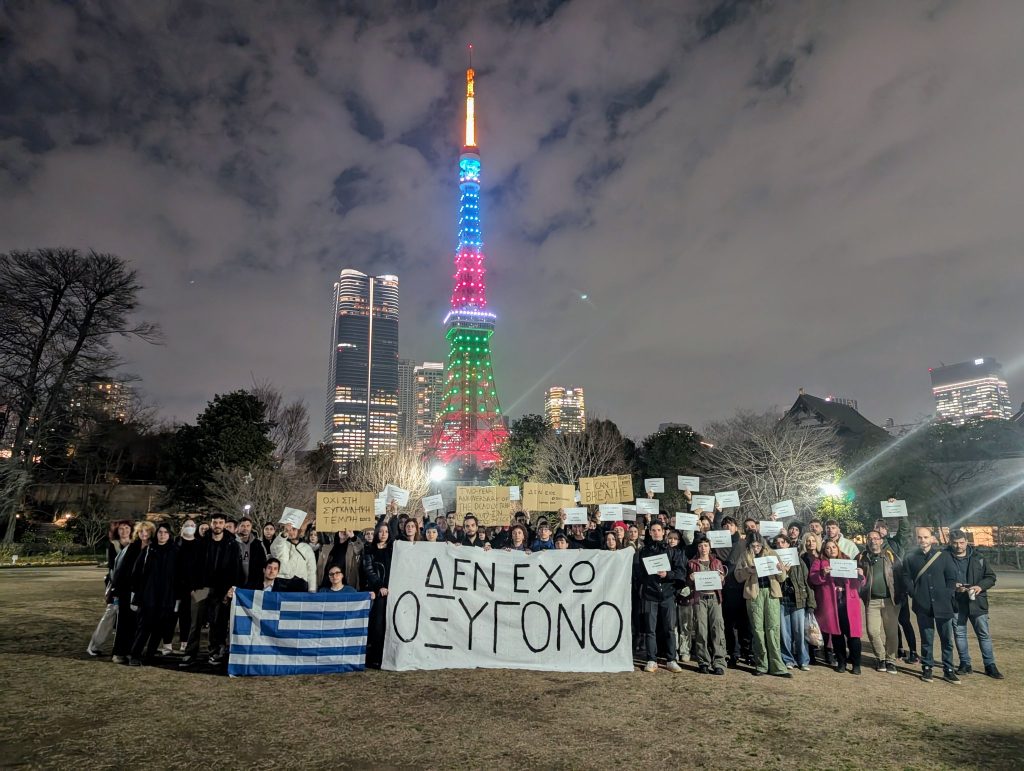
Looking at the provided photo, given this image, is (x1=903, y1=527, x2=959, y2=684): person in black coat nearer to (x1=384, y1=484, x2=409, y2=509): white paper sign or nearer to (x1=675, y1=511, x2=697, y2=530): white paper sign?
(x1=675, y1=511, x2=697, y2=530): white paper sign

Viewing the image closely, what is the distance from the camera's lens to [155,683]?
681 centimetres

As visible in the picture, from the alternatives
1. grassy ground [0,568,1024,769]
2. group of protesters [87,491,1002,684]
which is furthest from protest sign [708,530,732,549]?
grassy ground [0,568,1024,769]

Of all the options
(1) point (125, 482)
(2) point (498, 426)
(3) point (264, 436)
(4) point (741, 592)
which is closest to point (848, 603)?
(4) point (741, 592)

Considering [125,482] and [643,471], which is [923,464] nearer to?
[643,471]

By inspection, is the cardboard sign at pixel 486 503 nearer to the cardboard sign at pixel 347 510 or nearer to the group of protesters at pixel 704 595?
the cardboard sign at pixel 347 510

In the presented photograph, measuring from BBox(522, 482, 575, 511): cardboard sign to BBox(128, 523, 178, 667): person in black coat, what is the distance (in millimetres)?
7278

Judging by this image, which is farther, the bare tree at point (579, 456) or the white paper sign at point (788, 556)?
the bare tree at point (579, 456)

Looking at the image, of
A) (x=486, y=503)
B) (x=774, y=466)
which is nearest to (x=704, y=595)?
(x=486, y=503)

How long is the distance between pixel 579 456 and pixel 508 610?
32.9 m

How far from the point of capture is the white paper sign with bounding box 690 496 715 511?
36.3 feet

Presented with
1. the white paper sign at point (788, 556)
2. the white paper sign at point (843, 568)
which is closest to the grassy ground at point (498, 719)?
the white paper sign at point (843, 568)

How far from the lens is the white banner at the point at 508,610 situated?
298 inches

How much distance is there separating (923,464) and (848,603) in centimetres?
3267

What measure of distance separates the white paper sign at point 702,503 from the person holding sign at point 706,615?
10.2 feet
